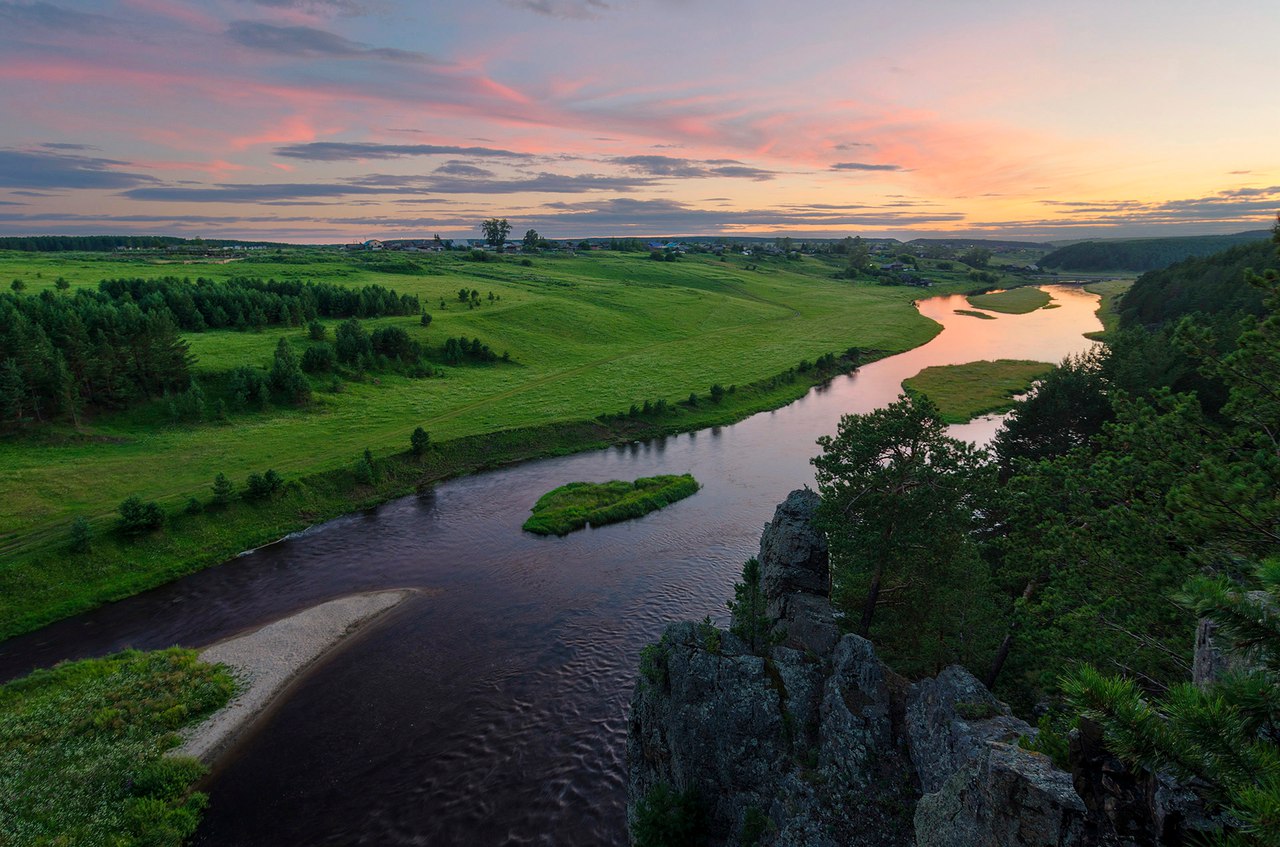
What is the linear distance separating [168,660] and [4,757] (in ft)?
27.6

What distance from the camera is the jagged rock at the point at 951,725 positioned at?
17.3 metres

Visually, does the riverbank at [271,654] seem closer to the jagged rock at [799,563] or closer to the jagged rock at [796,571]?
the jagged rock at [796,571]

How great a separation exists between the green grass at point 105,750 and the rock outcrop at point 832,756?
23268 mm

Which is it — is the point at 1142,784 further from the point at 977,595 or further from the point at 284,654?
the point at 284,654

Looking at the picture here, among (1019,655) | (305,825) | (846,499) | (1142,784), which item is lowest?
(305,825)

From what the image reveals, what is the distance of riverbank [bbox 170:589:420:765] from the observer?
3294 cm

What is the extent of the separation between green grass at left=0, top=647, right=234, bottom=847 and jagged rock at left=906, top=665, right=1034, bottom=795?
33017mm

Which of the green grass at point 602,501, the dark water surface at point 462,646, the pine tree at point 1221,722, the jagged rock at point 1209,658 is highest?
the pine tree at point 1221,722

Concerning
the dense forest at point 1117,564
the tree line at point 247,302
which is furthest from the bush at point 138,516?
the tree line at point 247,302

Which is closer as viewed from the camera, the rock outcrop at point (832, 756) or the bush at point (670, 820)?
the rock outcrop at point (832, 756)

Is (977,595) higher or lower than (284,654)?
higher

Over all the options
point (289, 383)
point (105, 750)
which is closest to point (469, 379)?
point (289, 383)

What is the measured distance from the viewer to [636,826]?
23250 millimetres

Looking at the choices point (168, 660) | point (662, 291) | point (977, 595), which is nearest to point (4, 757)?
point (168, 660)
